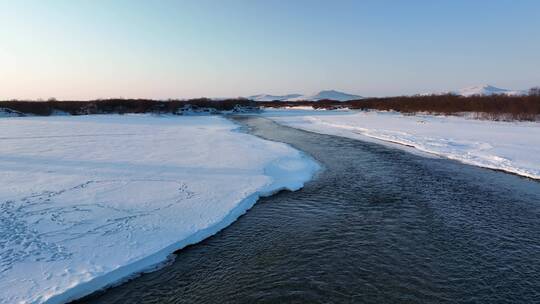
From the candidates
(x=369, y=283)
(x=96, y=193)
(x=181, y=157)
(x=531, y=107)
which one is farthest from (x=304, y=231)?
(x=531, y=107)

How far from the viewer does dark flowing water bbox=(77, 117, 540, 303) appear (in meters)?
4.91

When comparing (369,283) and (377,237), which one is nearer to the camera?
(369,283)

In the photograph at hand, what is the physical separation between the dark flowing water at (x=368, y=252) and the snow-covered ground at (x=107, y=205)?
43 centimetres

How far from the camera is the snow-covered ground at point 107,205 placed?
5082mm

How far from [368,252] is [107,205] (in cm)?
525

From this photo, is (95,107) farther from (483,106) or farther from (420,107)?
(483,106)

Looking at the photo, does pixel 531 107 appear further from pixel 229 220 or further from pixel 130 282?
pixel 130 282

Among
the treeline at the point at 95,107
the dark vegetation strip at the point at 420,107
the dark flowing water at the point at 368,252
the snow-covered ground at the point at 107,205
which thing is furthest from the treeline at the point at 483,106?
the treeline at the point at 95,107

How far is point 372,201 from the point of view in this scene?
358 inches

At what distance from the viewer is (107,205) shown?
7570mm

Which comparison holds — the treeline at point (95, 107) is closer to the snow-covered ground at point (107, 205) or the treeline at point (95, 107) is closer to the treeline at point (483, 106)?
the treeline at point (483, 106)

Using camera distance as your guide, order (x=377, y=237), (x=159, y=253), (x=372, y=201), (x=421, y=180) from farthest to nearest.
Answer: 1. (x=421, y=180)
2. (x=372, y=201)
3. (x=377, y=237)
4. (x=159, y=253)

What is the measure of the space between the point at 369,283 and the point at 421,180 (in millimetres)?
7123

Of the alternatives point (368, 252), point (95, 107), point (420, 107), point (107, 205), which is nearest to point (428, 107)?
point (420, 107)
